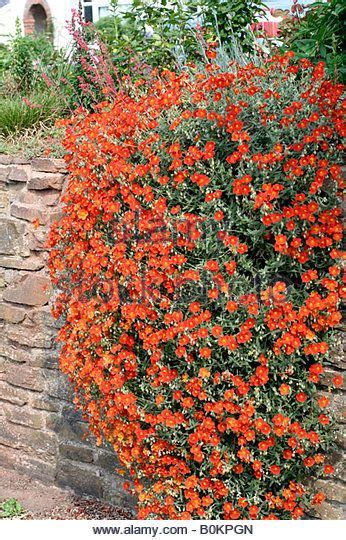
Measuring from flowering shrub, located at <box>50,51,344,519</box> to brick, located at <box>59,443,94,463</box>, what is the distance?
0.67 m

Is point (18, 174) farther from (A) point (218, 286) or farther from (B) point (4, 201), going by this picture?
(A) point (218, 286)

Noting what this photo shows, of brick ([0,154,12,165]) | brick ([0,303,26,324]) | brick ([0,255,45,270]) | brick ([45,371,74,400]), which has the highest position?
brick ([0,154,12,165])

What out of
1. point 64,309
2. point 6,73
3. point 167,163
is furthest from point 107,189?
point 6,73

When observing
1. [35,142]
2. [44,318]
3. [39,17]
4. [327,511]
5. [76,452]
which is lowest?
[76,452]

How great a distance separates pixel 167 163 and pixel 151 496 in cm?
141

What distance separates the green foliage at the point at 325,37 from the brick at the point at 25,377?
7.16 ft

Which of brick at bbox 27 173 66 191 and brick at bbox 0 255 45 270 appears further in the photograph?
brick at bbox 0 255 45 270

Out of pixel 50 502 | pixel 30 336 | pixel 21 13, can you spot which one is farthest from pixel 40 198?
pixel 21 13

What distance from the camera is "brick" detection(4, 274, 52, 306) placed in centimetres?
396

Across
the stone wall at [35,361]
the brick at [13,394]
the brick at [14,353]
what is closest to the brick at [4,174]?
the stone wall at [35,361]

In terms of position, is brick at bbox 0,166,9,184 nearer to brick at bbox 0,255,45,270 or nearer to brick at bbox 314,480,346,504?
brick at bbox 0,255,45,270

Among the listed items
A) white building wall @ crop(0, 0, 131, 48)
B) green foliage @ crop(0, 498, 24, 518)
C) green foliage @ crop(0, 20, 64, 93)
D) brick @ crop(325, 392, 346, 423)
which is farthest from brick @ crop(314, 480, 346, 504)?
white building wall @ crop(0, 0, 131, 48)

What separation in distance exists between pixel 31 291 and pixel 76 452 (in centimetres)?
89

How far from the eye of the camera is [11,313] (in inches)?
162
